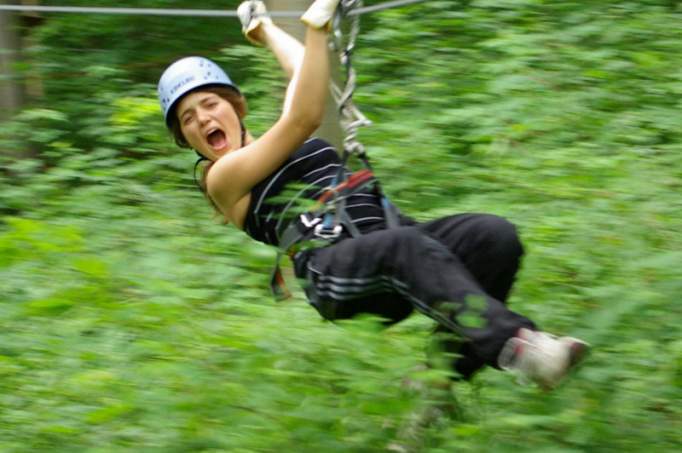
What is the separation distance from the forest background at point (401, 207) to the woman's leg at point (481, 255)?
19 cm

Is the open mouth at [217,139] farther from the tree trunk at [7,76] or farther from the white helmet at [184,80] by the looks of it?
the tree trunk at [7,76]

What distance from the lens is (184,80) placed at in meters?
4.48

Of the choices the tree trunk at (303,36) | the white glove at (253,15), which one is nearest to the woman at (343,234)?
the white glove at (253,15)

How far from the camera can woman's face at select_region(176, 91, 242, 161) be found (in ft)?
14.7

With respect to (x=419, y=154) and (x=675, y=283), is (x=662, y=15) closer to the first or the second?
(x=419, y=154)

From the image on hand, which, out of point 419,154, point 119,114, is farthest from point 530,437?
point 119,114

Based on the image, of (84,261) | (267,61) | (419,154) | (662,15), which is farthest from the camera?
(662,15)

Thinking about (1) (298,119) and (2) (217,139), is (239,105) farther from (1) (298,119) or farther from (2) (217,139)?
(1) (298,119)

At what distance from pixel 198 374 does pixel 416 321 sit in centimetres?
128

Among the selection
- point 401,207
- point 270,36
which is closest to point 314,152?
point 270,36

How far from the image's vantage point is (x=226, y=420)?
12.5 ft

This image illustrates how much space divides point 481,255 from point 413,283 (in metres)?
0.27

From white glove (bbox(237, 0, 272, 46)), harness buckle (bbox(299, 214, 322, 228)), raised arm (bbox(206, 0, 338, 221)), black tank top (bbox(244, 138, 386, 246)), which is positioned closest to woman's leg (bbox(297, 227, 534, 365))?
harness buckle (bbox(299, 214, 322, 228))

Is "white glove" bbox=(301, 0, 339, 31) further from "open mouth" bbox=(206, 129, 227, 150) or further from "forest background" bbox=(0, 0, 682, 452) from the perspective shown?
"forest background" bbox=(0, 0, 682, 452)
